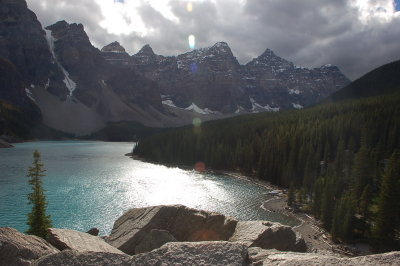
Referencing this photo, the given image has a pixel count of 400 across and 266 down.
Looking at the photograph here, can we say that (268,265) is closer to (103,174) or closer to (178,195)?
(178,195)

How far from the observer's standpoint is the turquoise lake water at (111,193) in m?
→ 62.0

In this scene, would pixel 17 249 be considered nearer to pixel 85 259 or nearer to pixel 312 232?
pixel 85 259

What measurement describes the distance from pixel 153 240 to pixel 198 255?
42.0 ft

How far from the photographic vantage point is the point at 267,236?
2047 cm

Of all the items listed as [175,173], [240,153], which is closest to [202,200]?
[175,173]

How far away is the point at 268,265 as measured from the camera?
9.27 m

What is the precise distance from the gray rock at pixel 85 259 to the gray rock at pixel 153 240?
11.0 metres

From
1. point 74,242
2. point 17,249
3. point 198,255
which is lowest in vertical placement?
point 74,242

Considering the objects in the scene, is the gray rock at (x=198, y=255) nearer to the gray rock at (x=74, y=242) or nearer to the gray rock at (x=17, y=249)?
the gray rock at (x=17, y=249)

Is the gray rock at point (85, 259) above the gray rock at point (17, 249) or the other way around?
above

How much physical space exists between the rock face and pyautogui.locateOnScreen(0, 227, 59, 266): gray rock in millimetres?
10095

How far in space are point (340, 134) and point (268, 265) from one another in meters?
118

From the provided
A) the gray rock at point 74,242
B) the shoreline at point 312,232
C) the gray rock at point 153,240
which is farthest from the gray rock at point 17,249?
the shoreline at point 312,232

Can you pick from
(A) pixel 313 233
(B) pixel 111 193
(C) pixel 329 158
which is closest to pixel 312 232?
(A) pixel 313 233
